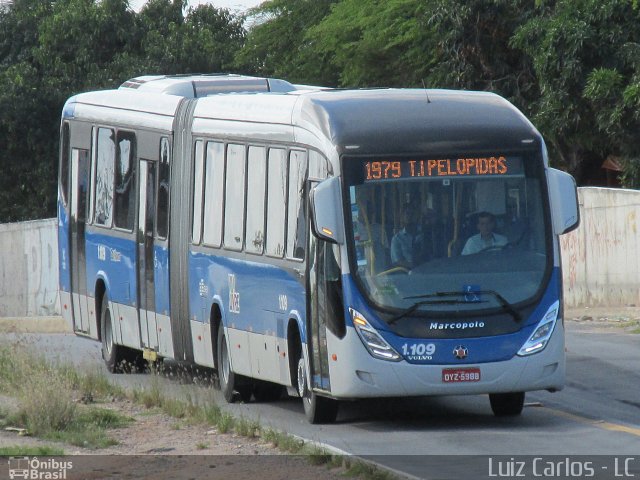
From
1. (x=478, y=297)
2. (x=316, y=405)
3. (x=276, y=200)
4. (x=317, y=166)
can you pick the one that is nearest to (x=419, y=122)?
(x=317, y=166)

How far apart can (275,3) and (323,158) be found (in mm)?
30602

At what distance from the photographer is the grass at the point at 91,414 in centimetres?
1178

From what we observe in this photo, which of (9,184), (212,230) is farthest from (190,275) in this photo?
(9,184)

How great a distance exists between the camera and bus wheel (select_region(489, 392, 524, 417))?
14258 mm

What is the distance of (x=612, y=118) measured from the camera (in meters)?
30.1

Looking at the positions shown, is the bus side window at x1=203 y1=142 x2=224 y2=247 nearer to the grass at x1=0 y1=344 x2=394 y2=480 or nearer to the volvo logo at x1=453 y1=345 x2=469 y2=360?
the grass at x1=0 y1=344 x2=394 y2=480

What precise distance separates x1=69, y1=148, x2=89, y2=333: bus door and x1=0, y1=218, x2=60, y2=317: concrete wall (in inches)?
696

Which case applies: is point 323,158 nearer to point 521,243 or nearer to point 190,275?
point 521,243

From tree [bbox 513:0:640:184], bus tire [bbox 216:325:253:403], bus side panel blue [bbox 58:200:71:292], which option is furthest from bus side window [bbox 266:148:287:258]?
tree [bbox 513:0:640:184]

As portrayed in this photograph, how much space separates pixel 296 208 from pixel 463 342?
2.37 m

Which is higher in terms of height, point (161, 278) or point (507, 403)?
point (161, 278)

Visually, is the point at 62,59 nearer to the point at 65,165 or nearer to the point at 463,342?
the point at 65,165

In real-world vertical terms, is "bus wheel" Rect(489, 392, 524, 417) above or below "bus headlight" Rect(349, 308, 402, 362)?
below

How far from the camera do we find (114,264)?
2022cm
